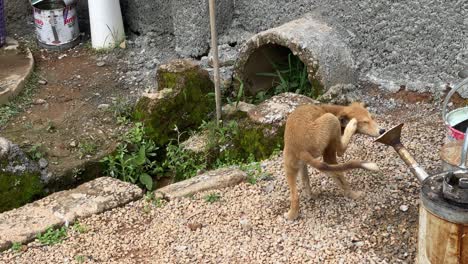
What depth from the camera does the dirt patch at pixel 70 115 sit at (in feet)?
16.4

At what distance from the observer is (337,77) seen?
5.15m

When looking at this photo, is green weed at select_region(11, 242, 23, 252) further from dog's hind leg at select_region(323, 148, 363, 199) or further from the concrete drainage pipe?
the concrete drainage pipe

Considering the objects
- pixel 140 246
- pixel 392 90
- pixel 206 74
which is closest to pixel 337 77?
pixel 392 90

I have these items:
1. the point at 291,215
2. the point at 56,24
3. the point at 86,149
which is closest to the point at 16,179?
the point at 86,149

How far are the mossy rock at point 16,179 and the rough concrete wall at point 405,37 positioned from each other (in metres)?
2.39

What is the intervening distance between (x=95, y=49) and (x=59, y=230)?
3072mm

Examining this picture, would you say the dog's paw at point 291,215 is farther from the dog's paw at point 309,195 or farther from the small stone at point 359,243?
the small stone at point 359,243

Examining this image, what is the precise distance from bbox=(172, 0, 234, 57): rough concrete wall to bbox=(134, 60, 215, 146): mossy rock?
2.67 ft

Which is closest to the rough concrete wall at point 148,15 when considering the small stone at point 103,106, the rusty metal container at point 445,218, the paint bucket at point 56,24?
the paint bucket at point 56,24

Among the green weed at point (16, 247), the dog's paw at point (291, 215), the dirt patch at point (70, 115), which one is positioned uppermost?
the dog's paw at point (291, 215)

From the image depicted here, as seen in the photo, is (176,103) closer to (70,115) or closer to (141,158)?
(141,158)

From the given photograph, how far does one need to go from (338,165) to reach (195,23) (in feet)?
10.0

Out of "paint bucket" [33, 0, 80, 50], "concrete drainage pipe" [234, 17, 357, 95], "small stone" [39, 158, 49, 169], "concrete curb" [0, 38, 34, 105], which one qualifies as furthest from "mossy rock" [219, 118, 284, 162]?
"paint bucket" [33, 0, 80, 50]

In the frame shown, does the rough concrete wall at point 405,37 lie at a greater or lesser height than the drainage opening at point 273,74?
greater
